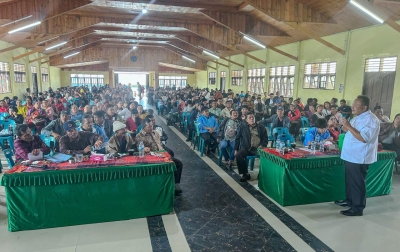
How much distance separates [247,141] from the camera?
519 cm

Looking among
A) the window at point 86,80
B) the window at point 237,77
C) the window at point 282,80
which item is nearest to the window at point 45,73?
the window at point 86,80

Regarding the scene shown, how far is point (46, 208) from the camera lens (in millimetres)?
3328

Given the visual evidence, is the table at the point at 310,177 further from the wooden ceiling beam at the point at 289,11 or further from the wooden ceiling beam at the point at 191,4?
the wooden ceiling beam at the point at 191,4

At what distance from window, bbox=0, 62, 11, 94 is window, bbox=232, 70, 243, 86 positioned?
12.3 meters

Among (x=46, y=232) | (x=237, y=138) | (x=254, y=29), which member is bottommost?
(x=46, y=232)

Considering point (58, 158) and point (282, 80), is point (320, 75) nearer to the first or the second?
point (282, 80)

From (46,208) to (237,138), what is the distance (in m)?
3.26

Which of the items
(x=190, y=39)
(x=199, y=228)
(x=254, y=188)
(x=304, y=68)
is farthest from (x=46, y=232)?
(x=190, y=39)

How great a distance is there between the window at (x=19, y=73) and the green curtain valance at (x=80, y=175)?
1263cm

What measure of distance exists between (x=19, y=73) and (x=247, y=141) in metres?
13.7

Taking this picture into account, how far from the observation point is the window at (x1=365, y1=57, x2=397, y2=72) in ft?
A: 25.6

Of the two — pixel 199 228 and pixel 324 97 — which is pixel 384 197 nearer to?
pixel 199 228

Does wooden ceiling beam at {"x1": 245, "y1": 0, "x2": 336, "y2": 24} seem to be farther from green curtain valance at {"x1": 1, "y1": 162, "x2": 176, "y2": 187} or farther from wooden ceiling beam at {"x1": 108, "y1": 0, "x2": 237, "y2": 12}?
green curtain valance at {"x1": 1, "y1": 162, "x2": 176, "y2": 187}

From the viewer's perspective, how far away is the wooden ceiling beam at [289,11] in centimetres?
726
